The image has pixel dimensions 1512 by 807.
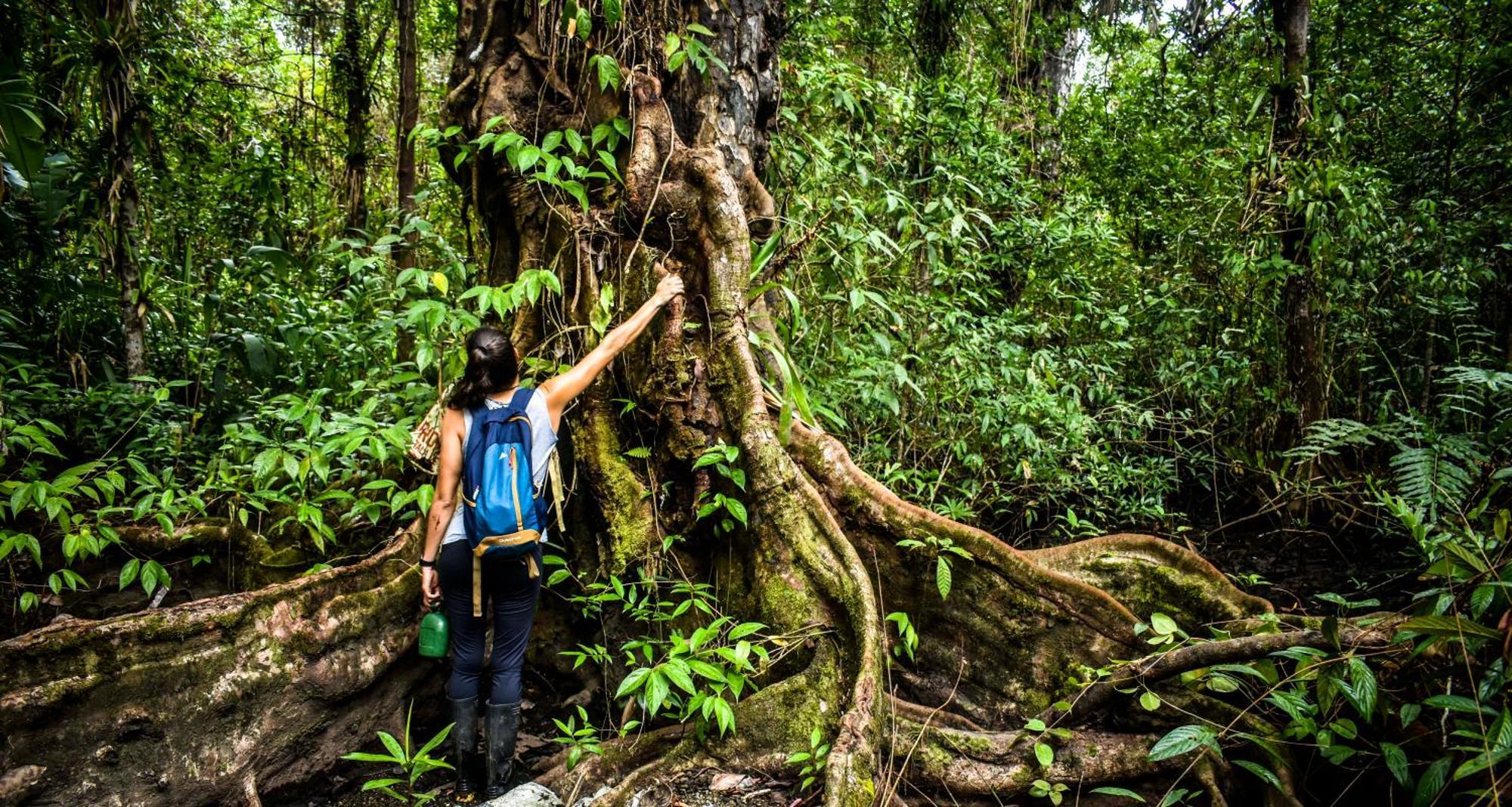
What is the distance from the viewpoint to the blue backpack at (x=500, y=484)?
2764mm

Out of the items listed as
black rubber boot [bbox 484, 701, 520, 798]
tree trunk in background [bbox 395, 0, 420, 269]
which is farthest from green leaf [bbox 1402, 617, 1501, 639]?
tree trunk in background [bbox 395, 0, 420, 269]

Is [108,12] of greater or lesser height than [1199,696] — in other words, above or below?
above

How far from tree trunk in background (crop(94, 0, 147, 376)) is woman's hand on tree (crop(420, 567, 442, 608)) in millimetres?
2931

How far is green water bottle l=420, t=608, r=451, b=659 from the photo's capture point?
120 inches

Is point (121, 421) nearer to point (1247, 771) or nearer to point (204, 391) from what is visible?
point (204, 391)

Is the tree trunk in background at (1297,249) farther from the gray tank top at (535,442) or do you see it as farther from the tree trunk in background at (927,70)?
the gray tank top at (535,442)

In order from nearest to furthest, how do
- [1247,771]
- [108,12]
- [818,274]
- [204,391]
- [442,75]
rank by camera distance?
[1247,771] → [108,12] → [818,274] → [204,391] → [442,75]

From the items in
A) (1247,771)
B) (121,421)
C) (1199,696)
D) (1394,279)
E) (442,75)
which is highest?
(442,75)

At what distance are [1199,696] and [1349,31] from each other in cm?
542

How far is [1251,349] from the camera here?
17.9 feet

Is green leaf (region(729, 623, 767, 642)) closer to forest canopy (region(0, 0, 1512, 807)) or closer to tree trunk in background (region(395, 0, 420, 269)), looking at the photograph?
forest canopy (region(0, 0, 1512, 807))

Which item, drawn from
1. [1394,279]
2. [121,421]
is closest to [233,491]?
[121,421]

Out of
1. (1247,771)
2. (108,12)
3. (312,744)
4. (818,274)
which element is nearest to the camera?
(1247,771)

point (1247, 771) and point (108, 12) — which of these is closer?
point (1247, 771)
